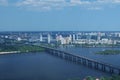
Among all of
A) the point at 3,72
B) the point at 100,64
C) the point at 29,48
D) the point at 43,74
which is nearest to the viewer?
the point at 43,74

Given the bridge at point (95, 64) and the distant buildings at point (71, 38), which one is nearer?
the bridge at point (95, 64)

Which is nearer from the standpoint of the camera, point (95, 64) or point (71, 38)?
point (95, 64)

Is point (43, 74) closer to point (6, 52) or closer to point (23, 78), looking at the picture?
point (23, 78)

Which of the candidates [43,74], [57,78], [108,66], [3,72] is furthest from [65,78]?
[108,66]

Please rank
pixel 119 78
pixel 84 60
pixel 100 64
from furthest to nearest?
pixel 84 60 < pixel 100 64 < pixel 119 78

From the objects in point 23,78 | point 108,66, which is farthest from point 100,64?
point 23,78

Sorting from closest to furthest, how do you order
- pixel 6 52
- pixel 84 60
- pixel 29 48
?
pixel 84 60 → pixel 6 52 → pixel 29 48

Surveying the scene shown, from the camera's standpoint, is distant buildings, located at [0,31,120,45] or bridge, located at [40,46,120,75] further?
distant buildings, located at [0,31,120,45]

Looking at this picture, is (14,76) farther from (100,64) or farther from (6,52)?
(6,52)

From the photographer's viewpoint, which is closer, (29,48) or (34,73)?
(34,73)
